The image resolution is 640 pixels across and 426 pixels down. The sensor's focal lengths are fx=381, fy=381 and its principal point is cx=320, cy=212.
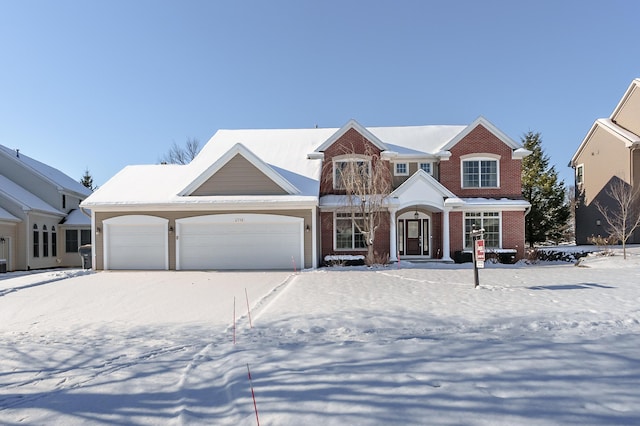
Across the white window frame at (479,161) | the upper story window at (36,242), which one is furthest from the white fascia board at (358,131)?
the upper story window at (36,242)

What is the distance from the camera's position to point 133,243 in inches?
679

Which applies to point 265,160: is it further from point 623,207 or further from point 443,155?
point 623,207

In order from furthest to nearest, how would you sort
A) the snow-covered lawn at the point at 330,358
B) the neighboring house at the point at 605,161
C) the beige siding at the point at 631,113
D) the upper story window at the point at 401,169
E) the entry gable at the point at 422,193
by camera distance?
the beige siding at the point at 631,113 → the neighboring house at the point at 605,161 → the upper story window at the point at 401,169 → the entry gable at the point at 422,193 → the snow-covered lawn at the point at 330,358

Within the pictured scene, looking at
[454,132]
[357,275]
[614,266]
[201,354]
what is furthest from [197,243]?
[614,266]

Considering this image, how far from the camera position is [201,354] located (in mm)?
5391

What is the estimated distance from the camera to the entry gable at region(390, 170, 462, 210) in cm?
1789

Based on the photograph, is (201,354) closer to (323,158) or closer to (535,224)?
(323,158)

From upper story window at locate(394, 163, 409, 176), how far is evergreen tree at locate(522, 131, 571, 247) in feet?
36.4

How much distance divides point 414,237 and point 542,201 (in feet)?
40.5

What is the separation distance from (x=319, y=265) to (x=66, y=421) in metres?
14.5

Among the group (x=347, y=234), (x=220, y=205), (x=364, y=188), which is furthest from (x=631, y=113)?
(x=220, y=205)

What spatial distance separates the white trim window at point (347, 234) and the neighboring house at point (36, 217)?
1627 centimetres

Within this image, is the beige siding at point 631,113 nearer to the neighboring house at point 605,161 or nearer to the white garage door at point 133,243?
the neighboring house at point 605,161

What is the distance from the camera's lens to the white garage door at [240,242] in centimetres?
1669
